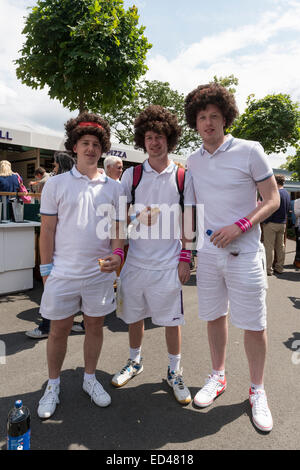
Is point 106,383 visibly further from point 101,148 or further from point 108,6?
point 108,6

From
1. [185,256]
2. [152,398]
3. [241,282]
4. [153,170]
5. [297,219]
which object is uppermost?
[153,170]

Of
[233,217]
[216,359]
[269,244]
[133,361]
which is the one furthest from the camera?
[269,244]

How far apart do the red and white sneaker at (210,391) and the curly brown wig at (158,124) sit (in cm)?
195

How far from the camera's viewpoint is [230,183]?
6.97ft

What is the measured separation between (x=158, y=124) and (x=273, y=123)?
874cm

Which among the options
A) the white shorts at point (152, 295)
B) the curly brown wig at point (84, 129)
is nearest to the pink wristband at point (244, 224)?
the white shorts at point (152, 295)

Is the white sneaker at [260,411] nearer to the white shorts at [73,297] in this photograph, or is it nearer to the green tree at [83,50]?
the white shorts at [73,297]

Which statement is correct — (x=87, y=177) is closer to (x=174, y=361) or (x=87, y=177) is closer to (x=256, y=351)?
(x=174, y=361)

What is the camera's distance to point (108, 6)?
520 cm

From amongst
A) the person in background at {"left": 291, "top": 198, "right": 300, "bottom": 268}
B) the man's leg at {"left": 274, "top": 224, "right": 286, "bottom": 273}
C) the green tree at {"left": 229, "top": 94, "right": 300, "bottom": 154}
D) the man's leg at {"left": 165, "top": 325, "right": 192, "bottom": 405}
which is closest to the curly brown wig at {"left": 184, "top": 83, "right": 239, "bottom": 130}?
the man's leg at {"left": 165, "top": 325, "right": 192, "bottom": 405}

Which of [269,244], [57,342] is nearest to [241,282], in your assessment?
[57,342]

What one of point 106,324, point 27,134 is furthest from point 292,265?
point 27,134

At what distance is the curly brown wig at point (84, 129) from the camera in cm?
217

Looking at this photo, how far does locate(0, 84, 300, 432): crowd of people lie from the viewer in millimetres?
2125
